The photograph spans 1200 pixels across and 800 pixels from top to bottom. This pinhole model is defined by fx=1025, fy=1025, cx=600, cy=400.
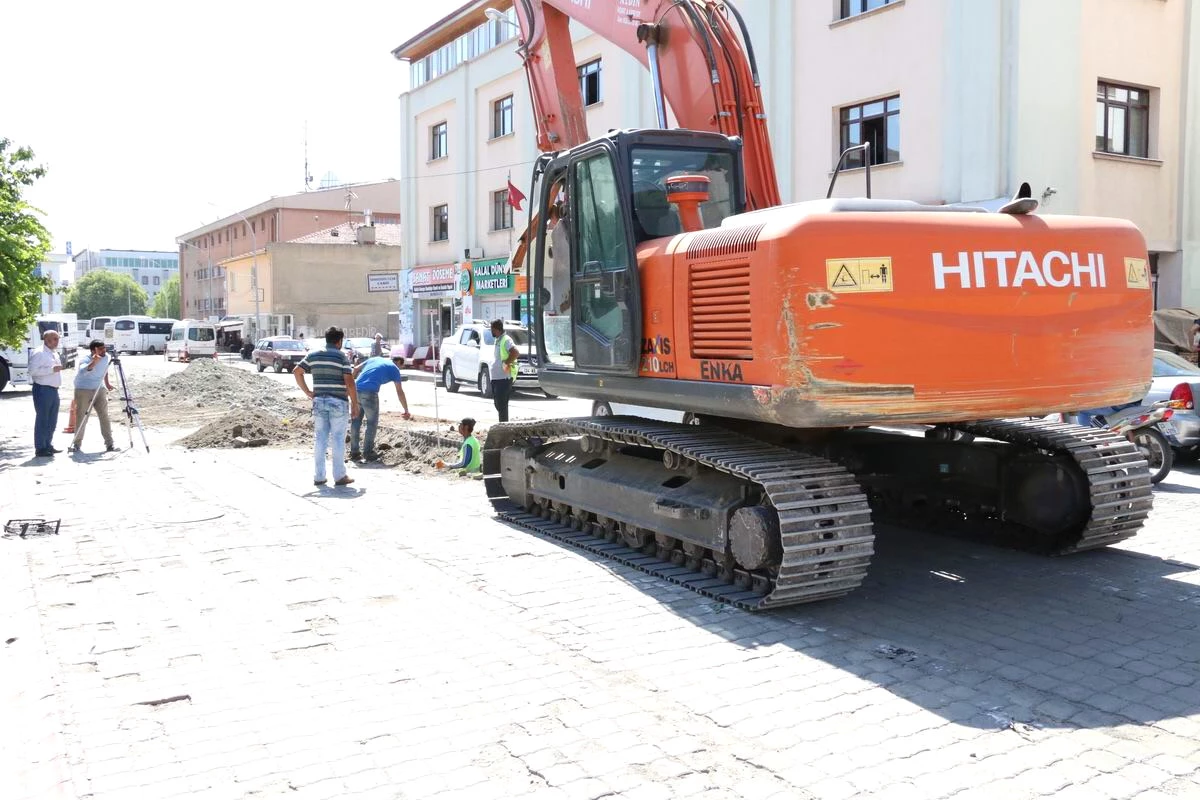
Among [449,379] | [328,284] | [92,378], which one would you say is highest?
[328,284]

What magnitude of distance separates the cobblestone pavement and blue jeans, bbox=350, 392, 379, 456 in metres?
4.64

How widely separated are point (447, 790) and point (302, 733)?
2.89 feet

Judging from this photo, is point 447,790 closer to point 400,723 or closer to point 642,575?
point 400,723

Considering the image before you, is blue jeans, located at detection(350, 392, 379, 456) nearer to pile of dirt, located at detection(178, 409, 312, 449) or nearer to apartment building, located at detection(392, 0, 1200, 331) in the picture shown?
pile of dirt, located at detection(178, 409, 312, 449)

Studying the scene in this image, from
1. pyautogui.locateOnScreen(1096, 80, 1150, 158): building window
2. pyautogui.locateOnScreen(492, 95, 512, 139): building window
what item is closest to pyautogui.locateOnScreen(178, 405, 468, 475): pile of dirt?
pyautogui.locateOnScreen(1096, 80, 1150, 158): building window

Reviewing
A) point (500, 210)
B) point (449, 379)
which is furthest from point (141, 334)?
point (449, 379)

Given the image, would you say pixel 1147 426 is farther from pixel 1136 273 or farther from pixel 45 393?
pixel 45 393

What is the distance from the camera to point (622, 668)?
16.6ft

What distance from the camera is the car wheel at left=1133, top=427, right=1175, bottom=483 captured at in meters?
10.8

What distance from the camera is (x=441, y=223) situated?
4012cm

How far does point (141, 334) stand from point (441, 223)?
3494cm

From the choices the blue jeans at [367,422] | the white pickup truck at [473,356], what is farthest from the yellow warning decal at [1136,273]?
the white pickup truck at [473,356]

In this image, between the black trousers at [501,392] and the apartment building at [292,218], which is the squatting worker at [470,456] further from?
the apartment building at [292,218]

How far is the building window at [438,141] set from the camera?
1561 inches
